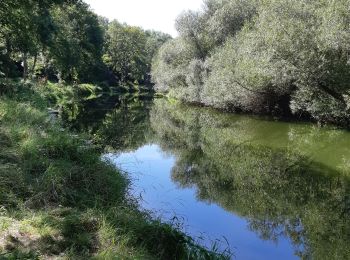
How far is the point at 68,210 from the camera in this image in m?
6.43

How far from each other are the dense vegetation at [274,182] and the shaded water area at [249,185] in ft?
0.07

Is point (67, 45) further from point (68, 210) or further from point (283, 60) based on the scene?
point (68, 210)

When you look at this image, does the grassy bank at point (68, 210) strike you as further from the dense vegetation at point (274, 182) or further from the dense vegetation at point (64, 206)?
the dense vegetation at point (274, 182)

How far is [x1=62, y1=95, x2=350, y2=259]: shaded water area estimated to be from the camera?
831 cm

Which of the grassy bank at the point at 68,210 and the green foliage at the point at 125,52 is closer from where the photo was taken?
the grassy bank at the point at 68,210

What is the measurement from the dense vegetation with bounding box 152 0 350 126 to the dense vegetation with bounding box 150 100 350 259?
3.08 meters

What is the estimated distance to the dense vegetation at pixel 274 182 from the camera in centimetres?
851

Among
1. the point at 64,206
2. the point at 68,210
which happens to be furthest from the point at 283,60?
the point at 68,210

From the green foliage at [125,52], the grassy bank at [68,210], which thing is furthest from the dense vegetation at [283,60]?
the green foliage at [125,52]

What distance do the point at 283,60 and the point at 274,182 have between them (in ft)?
39.7

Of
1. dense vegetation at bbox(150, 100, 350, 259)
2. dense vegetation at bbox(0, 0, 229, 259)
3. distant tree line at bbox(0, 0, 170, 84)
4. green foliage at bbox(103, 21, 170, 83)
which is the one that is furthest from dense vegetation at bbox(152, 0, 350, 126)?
green foliage at bbox(103, 21, 170, 83)

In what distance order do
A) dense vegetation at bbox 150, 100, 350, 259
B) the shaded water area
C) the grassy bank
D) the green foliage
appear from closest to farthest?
the grassy bank, the shaded water area, dense vegetation at bbox 150, 100, 350, 259, the green foliage

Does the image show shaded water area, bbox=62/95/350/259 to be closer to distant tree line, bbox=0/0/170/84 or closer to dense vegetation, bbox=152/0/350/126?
dense vegetation, bbox=152/0/350/126

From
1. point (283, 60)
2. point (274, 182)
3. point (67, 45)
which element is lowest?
point (274, 182)
